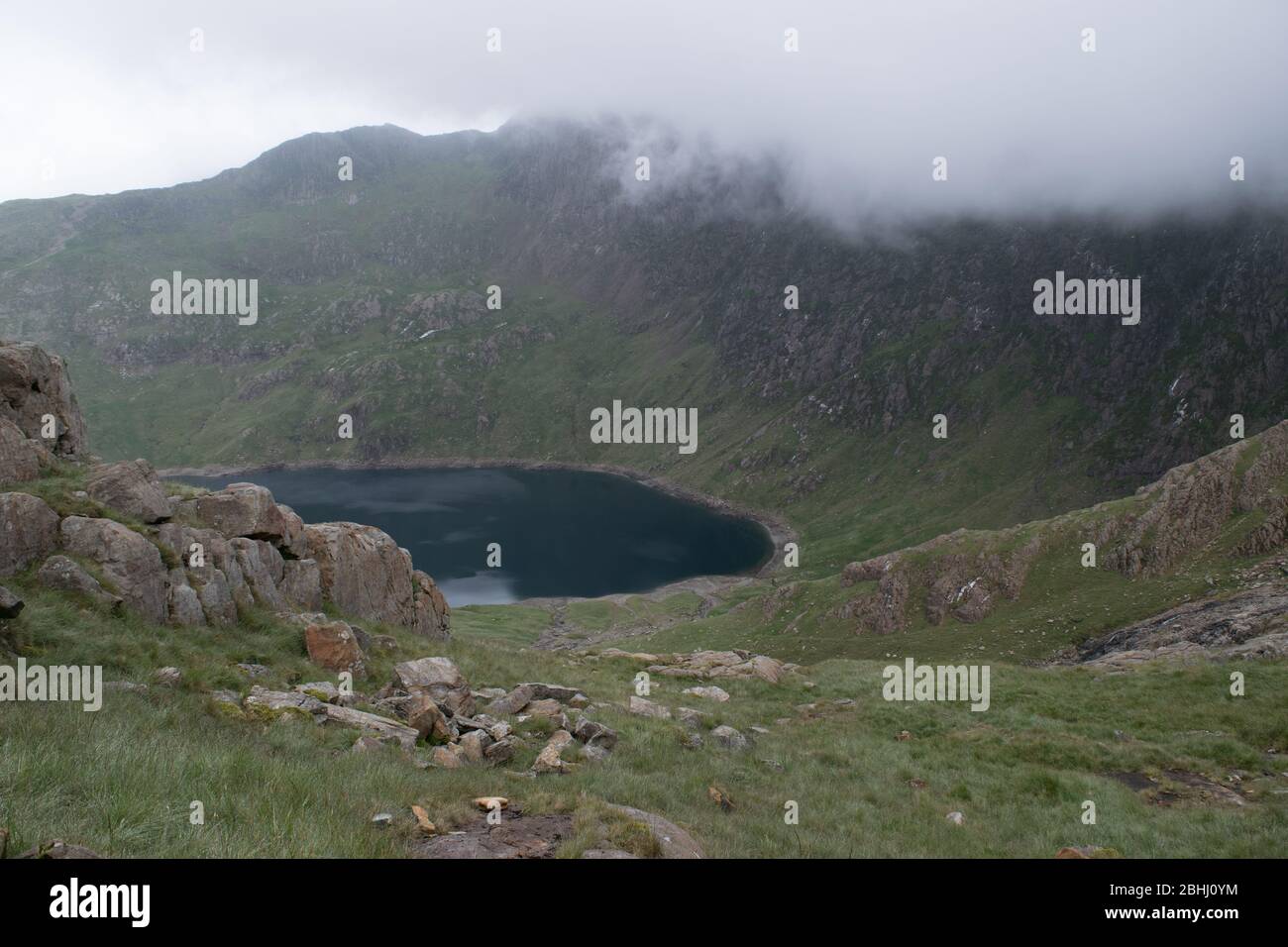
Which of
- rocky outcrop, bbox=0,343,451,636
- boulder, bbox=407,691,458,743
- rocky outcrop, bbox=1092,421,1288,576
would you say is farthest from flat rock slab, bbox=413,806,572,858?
rocky outcrop, bbox=1092,421,1288,576

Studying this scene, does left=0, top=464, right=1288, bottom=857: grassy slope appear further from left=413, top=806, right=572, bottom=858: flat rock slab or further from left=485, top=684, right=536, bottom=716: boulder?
left=485, top=684, right=536, bottom=716: boulder

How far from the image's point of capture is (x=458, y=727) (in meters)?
14.2

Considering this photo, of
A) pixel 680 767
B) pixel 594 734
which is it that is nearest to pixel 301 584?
pixel 594 734

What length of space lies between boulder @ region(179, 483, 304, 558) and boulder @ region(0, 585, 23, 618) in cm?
798

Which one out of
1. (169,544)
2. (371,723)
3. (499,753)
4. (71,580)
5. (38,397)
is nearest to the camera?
(499,753)

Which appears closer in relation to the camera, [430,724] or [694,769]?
[430,724]

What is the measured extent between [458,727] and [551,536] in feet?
467

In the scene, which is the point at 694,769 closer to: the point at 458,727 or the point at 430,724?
the point at 458,727

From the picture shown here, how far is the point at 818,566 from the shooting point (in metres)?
125

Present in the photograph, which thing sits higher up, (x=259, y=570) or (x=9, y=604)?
(x=9, y=604)

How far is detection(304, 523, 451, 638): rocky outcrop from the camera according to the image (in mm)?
24311

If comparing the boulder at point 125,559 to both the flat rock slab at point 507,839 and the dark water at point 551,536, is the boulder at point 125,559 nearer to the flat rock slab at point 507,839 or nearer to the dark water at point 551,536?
the flat rock slab at point 507,839

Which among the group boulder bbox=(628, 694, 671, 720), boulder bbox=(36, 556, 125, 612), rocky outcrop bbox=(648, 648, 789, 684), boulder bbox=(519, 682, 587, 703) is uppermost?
boulder bbox=(36, 556, 125, 612)

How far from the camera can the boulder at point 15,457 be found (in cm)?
1666
